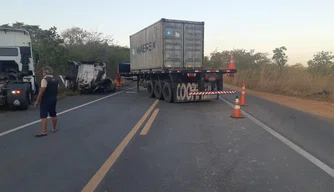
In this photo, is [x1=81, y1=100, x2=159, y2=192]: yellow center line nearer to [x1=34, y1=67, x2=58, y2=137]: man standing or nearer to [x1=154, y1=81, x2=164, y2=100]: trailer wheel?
[x1=34, y1=67, x2=58, y2=137]: man standing

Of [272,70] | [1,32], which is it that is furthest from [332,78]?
[1,32]

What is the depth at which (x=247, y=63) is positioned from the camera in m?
43.8

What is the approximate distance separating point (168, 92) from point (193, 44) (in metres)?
2.87

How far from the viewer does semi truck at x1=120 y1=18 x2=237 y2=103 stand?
14945mm

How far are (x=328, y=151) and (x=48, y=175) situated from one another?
16.9 feet

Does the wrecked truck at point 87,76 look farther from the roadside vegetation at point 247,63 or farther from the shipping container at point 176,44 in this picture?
the shipping container at point 176,44

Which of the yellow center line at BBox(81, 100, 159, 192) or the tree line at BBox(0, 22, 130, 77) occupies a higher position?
the tree line at BBox(0, 22, 130, 77)

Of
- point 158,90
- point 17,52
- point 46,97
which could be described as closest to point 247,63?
point 158,90

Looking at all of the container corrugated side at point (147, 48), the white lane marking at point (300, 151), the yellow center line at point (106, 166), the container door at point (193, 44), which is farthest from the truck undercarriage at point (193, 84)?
the yellow center line at point (106, 166)

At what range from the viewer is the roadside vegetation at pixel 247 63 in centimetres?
2022

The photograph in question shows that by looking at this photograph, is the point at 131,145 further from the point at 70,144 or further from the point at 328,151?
the point at 328,151

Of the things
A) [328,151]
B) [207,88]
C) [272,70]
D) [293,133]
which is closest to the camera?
[328,151]

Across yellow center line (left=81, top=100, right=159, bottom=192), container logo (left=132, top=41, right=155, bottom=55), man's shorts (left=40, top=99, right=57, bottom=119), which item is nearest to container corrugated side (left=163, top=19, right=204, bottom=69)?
container logo (left=132, top=41, right=155, bottom=55)

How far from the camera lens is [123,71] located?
86.1 ft
